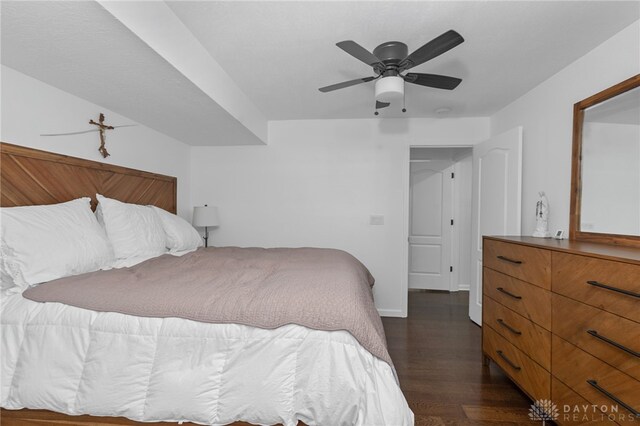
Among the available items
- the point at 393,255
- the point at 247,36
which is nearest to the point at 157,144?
the point at 247,36

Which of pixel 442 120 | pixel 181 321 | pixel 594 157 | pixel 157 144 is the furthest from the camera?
pixel 442 120

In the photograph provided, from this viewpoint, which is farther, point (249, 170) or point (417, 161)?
point (417, 161)

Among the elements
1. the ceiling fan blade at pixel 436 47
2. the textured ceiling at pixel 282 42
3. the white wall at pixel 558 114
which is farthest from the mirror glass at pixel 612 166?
the ceiling fan blade at pixel 436 47

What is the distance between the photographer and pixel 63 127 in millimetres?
2039

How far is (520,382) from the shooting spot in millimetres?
1787

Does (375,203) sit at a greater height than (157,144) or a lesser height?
lesser

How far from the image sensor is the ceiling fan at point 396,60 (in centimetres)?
149

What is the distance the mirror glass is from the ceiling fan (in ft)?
3.33

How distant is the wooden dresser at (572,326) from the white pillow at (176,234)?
2600 millimetres

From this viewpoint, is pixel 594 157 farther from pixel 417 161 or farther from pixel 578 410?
pixel 417 161

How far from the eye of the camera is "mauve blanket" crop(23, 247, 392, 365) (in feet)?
4.04

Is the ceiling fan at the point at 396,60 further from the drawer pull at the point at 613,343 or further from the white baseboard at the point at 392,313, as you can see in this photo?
the white baseboard at the point at 392,313

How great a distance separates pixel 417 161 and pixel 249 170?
2.68 meters

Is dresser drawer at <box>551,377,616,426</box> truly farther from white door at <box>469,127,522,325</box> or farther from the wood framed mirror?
white door at <box>469,127,522,325</box>
